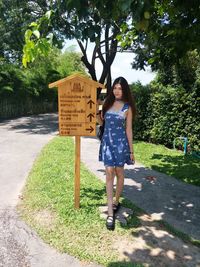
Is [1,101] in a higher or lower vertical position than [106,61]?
lower

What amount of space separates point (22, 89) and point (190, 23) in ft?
58.5

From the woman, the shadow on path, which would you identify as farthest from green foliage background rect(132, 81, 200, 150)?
the woman

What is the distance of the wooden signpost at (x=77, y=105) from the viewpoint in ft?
17.4

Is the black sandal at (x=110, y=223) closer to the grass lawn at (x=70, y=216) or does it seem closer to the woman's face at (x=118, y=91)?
the grass lawn at (x=70, y=216)

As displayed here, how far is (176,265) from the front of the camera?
4.12 meters

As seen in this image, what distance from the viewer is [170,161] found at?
9844 millimetres

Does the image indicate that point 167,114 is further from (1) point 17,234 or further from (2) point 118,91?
(1) point 17,234

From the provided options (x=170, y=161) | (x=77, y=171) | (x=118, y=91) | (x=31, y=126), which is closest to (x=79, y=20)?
(x=118, y=91)

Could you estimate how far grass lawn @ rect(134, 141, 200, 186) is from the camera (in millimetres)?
8266

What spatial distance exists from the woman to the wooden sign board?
27 cm

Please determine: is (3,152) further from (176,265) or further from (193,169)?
(176,265)

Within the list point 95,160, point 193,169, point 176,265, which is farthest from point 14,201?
point 193,169

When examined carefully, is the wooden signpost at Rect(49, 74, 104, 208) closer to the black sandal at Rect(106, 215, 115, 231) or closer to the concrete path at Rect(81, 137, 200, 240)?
the black sandal at Rect(106, 215, 115, 231)

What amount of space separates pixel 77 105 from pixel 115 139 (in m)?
0.77
